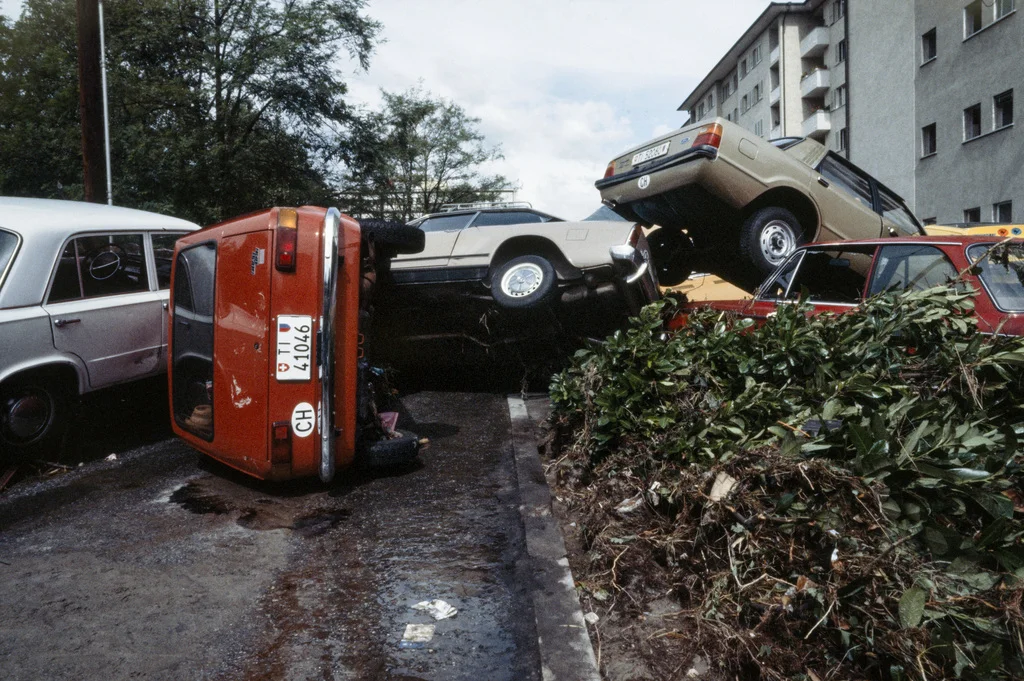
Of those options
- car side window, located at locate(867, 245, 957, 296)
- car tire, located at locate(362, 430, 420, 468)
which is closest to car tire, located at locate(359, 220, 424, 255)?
car tire, located at locate(362, 430, 420, 468)

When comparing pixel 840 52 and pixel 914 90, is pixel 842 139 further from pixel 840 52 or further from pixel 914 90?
pixel 914 90

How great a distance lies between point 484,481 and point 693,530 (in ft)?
6.49

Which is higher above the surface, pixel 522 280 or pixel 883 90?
pixel 883 90

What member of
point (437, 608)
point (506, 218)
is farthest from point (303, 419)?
point (506, 218)

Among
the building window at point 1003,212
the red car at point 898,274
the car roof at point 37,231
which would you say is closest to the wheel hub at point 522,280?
the red car at point 898,274

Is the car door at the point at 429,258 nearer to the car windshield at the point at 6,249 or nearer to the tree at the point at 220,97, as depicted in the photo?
the car windshield at the point at 6,249

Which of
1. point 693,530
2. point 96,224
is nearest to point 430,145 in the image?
point 96,224

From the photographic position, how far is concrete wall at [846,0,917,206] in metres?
27.3

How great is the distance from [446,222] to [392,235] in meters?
2.23

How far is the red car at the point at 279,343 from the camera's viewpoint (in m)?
4.28

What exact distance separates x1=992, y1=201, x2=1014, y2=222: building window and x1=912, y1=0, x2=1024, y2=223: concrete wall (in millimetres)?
142

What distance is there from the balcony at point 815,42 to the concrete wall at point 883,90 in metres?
3.64

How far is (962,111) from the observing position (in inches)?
937

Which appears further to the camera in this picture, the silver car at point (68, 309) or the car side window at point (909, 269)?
the silver car at point (68, 309)
